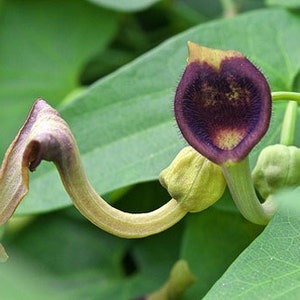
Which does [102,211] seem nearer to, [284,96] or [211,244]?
[284,96]

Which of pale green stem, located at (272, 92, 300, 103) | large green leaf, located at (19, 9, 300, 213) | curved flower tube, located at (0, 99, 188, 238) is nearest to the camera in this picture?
curved flower tube, located at (0, 99, 188, 238)

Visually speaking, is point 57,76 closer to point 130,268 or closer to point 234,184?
point 130,268

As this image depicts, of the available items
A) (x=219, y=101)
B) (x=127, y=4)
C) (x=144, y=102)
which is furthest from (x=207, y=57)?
(x=127, y=4)

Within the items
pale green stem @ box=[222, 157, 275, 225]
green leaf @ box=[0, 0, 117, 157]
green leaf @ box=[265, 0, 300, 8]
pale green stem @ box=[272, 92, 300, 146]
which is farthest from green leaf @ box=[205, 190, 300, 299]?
green leaf @ box=[0, 0, 117, 157]

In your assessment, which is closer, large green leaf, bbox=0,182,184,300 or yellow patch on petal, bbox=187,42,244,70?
yellow patch on petal, bbox=187,42,244,70

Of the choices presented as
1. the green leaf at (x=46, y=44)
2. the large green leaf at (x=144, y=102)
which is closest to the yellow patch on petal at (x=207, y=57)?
the large green leaf at (x=144, y=102)

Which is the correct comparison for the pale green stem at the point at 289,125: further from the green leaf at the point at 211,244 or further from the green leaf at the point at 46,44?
the green leaf at the point at 46,44

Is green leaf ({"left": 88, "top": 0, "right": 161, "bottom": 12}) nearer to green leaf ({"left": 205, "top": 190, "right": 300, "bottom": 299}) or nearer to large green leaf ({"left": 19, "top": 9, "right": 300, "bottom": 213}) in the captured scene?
large green leaf ({"left": 19, "top": 9, "right": 300, "bottom": 213})
